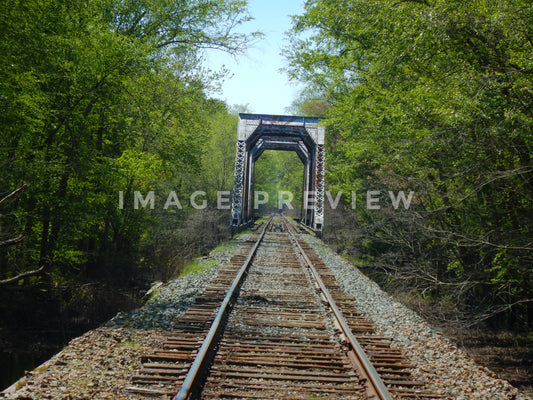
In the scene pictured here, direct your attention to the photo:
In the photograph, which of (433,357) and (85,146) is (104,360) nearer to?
(433,357)

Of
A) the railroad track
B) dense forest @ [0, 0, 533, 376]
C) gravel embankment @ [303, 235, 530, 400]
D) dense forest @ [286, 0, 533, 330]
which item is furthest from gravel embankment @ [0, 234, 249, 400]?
dense forest @ [286, 0, 533, 330]

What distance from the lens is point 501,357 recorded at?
24.8 ft

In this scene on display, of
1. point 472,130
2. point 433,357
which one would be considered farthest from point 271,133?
point 433,357

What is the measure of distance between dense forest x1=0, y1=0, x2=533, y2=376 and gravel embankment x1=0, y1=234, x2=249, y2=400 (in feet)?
4.67

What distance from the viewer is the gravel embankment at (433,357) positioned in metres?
3.73

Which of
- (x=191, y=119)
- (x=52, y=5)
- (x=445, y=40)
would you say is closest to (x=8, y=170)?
(x=52, y=5)

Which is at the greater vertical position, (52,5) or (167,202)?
(52,5)

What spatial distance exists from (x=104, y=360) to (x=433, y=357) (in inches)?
145

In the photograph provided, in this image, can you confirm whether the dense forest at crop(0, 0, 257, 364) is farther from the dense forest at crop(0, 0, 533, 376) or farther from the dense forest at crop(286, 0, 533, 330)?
the dense forest at crop(286, 0, 533, 330)

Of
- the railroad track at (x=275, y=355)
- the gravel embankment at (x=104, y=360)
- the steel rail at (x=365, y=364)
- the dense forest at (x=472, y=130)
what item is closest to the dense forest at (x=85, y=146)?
the gravel embankment at (x=104, y=360)

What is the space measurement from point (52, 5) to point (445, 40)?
802 cm

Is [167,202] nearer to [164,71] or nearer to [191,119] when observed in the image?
[191,119]

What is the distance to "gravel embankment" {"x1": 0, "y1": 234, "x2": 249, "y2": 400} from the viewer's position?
3.29 meters

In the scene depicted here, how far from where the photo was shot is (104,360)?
13.2 ft
